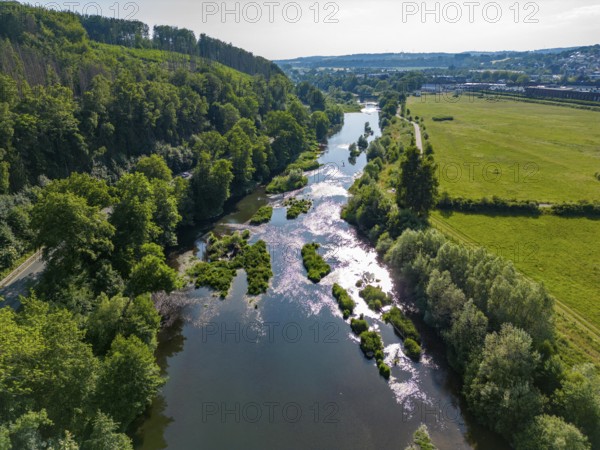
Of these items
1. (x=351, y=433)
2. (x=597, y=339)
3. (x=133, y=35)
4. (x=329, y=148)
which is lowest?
(x=351, y=433)

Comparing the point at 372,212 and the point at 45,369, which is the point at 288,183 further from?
the point at 45,369

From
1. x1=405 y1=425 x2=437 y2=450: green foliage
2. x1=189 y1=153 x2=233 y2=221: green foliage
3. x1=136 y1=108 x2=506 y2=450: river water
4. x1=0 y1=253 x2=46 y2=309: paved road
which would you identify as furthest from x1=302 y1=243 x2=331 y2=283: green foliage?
x1=0 y1=253 x2=46 y2=309: paved road

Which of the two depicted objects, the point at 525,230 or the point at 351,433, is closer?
the point at 351,433

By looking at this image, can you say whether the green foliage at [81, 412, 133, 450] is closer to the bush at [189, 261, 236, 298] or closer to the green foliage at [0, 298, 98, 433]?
the green foliage at [0, 298, 98, 433]

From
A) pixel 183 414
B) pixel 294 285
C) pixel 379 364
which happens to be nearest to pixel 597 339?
pixel 379 364

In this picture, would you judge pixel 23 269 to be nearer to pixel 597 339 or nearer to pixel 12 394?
pixel 12 394

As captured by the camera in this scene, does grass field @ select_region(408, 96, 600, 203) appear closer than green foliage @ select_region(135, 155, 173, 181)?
No
